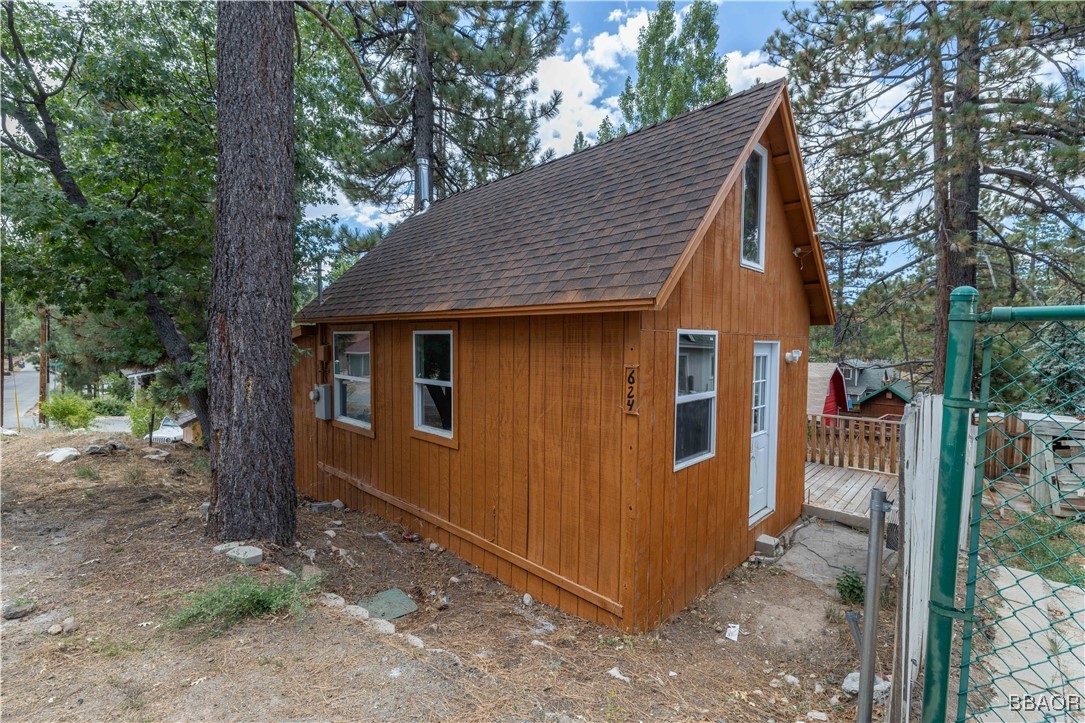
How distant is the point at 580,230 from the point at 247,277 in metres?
3.24

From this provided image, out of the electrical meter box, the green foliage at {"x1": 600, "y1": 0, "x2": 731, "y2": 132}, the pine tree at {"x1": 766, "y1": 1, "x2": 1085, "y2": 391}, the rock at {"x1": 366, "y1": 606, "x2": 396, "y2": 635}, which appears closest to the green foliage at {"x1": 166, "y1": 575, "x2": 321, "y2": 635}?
the rock at {"x1": 366, "y1": 606, "x2": 396, "y2": 635}

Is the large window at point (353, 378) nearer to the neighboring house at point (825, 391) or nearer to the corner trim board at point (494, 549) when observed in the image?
the corner trim board at point (494, 549)

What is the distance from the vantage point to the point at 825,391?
13.7 meters

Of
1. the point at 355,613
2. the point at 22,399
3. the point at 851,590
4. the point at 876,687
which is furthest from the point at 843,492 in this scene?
the point at 22,399

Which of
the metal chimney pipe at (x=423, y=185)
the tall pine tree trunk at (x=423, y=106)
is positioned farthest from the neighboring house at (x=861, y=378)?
the tall pine tree trunk at (x=423, y=106)

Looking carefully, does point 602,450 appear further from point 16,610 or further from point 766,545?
point 16,610

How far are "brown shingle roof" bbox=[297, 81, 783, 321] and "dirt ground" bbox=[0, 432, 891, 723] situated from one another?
275 centimetres

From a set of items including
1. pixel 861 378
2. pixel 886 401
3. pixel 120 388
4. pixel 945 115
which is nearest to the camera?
pixel 945 115

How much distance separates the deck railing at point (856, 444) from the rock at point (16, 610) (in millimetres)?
9284

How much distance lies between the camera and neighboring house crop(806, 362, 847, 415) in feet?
44.6

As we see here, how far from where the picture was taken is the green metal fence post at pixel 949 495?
1648 mm

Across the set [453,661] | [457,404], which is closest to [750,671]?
[453,661]

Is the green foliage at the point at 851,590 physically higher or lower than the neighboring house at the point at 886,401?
lower

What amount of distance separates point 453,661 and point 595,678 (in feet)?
3.35
